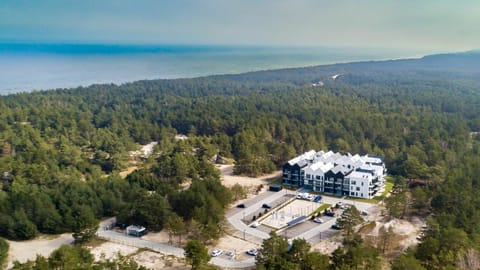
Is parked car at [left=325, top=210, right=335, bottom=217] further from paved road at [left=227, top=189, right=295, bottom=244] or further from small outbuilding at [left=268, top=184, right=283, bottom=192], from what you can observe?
small outbuilding at [left=268, top=184, right=283, bottom=192]

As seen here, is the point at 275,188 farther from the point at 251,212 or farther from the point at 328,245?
the point at 328,245

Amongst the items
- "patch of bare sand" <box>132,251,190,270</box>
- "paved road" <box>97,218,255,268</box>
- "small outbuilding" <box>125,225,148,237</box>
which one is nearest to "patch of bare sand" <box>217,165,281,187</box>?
"small outbuilding" <box>125,225,148,237</box>

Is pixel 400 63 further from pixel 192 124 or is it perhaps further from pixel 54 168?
pixel 54 168

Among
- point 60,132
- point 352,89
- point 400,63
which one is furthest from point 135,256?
point 400,63

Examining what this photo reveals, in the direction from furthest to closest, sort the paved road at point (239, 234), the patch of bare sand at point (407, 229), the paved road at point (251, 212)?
the paved road at point (251, 212), the patch of bare sand at point (407, 229), the paved road at point (239, 234)

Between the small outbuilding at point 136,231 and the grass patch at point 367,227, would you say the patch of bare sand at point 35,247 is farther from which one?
the grass patch at point 367,227

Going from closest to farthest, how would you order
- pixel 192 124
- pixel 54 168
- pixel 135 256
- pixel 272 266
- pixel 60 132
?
pixel 272 266 < pixel 135 256 < pixel 54 168 < pixel 60 132 < pixel 192 124

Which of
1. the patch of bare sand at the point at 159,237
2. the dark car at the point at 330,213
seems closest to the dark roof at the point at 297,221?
the dark car at the point at 330,213
